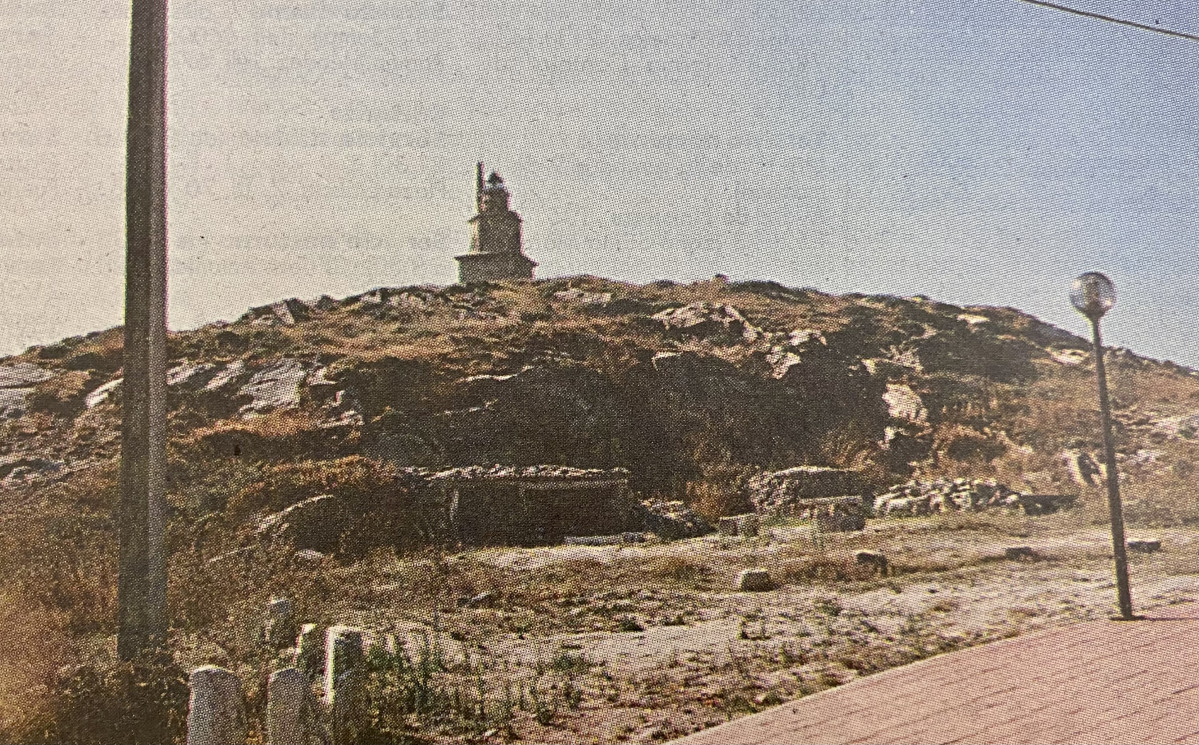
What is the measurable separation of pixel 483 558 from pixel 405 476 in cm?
476

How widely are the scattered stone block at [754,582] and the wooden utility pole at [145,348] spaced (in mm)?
6857

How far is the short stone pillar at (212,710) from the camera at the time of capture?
4.07 metres

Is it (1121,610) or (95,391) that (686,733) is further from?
(95,391)

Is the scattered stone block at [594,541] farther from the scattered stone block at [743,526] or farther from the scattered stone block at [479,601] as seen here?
the scattered stone block at [479,601]

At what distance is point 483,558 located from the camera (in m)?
14.4

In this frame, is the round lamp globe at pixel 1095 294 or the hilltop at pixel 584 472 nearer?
the hilltop at pixel 584 472

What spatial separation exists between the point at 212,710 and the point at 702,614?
18.5ft

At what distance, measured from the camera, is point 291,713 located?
14.2 feet

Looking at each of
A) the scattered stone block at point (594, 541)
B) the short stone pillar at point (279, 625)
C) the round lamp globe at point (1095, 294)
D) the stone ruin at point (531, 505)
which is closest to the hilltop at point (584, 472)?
the short stone pillar at point (279, 625)

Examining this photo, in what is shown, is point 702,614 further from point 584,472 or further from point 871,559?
point 584,472

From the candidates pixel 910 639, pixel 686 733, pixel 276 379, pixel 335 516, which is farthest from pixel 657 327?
pixel 686 733

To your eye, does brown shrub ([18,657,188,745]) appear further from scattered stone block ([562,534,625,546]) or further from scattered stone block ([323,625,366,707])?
scattered stone block ([562,534,625,546])

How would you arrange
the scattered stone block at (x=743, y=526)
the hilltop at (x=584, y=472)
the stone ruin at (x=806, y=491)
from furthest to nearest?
1. the stone ruin at (x=806, y=491)
2. the scattered stone block at (x=743, y=526)
3. the hilltop at (x=584, y=472)

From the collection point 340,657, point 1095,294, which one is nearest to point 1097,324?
point 1095,294
